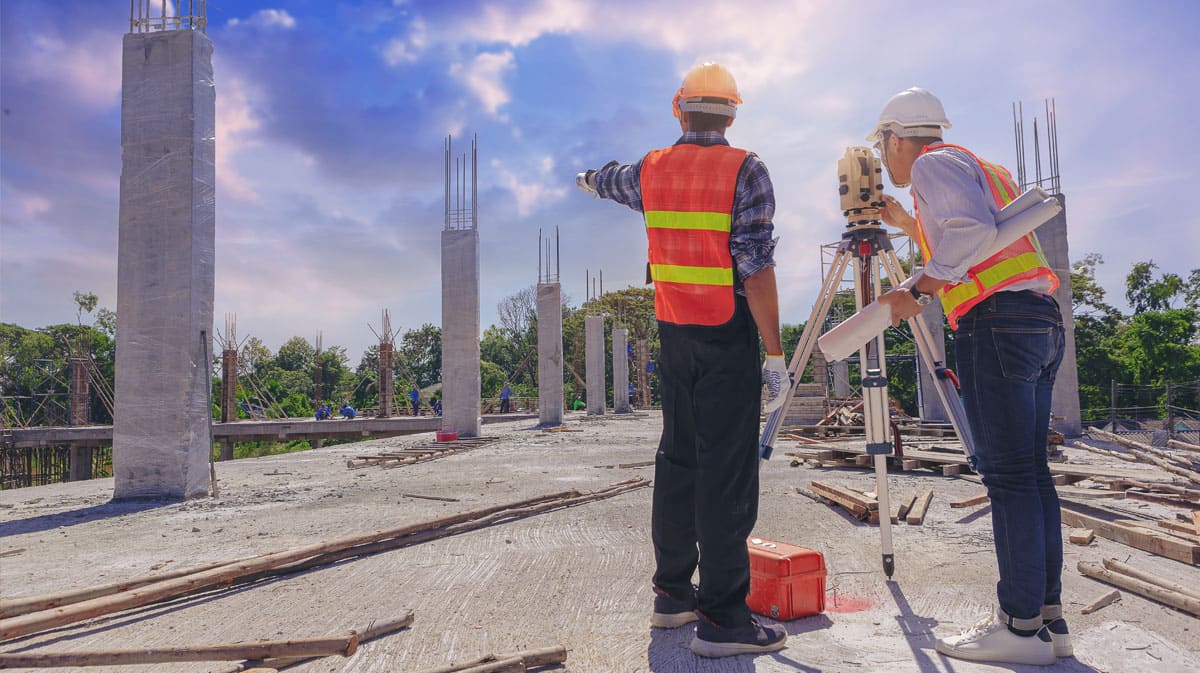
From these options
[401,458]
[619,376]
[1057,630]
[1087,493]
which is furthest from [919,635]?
[619,376]

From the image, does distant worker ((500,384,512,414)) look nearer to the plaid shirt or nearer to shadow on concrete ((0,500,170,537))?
shadow on concrete ((0,500,170,537))

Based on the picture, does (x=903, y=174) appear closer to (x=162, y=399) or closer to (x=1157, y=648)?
(x=1157, y=648)

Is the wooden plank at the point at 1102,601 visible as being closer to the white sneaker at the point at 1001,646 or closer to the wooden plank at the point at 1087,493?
the white sneaker at the point at 1001,646

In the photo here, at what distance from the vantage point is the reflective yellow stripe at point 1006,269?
2.21 m

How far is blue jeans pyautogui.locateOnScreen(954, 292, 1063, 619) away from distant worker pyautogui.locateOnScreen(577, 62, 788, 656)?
0.68 meters

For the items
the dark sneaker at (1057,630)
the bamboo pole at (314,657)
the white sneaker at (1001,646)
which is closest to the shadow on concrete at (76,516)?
the bamboo pole at (314,657)

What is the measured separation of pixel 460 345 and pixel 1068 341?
1268cm

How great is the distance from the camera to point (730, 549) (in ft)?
7.59

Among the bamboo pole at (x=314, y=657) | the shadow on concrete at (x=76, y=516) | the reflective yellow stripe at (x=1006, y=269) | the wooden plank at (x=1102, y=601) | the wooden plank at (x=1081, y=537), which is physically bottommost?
the shadow on concrete at (x=76, y=516)

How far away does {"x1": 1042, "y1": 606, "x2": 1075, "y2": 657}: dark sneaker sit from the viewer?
219 centimetres

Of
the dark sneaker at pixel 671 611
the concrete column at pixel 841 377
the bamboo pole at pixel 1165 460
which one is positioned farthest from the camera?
the concrete column at pixel 841 377

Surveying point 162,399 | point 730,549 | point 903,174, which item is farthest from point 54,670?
point 162,399

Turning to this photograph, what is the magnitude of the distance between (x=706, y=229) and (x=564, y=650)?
147 cm

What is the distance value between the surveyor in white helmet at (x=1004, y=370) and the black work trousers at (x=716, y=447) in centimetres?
54
